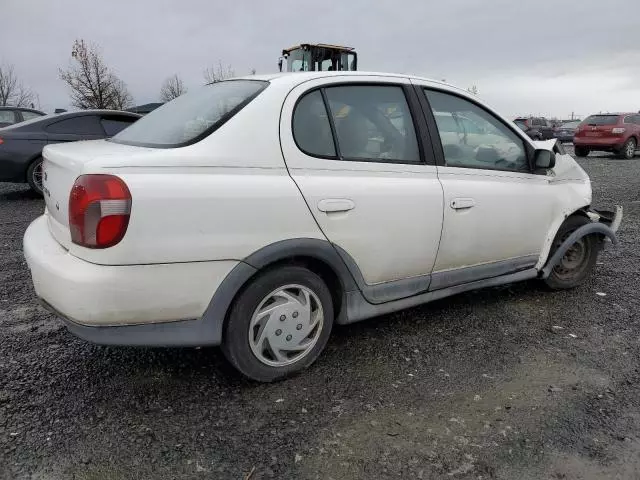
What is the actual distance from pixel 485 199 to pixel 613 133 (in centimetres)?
1669

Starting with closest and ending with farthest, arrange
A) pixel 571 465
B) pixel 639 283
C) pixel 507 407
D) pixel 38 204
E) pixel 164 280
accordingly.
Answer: pixel 571 465 < pixel 164 280 < pixel 507 407 < pixel 639 283 < pixel 38 204

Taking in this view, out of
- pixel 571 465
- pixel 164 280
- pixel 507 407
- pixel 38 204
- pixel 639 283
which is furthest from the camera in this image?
pixel 38 204

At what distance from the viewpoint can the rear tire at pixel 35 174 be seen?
8.04m

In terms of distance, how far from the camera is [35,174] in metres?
8.11

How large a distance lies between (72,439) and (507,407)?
204 cm

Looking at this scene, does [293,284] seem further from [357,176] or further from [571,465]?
[571,465]

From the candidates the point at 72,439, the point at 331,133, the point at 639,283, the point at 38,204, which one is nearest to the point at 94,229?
the point at 72,439

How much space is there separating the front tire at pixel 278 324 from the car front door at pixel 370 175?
274 millimetres

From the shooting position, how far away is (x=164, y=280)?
2.31 m

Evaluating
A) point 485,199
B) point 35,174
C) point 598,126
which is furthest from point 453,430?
point 598,126

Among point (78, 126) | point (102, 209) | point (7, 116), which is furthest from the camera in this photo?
point (7, 116)

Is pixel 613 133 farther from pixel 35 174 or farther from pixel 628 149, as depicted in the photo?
pixel 35 174

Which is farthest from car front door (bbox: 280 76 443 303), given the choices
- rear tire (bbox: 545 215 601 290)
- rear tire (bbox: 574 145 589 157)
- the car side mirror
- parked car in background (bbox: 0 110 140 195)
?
rear tire (bbox: 574 145 589 157)

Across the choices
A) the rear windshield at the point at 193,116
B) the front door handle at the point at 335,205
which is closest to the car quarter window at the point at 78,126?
the rear windshield at the point at 193,116
